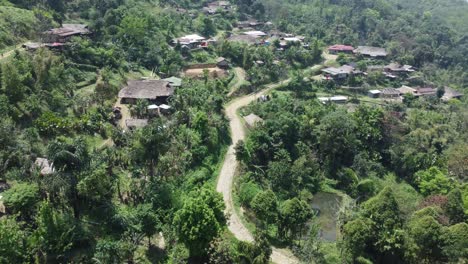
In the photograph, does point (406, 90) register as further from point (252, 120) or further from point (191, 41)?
→ point (191, 41)

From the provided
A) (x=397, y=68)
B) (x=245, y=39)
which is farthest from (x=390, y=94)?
(x=245, y=39)

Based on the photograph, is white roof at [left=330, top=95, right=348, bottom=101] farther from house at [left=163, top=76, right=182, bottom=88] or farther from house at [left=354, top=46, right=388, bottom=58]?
house at [left=163, top=76, right=182, bottom=88]

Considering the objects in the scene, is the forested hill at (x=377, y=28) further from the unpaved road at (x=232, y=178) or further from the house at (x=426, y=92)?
the unpaved road at (x=232, y=178)

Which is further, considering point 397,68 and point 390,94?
point 397,68

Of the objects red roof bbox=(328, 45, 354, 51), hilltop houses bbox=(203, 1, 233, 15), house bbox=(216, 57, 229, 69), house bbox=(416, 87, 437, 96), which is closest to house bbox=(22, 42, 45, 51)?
house bbox=(216, 57, 229, 69)

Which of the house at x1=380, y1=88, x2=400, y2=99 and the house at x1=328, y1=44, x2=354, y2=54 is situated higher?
the house at x1=328, y1=44, x2=354, y2=54

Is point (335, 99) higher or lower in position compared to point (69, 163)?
lower
